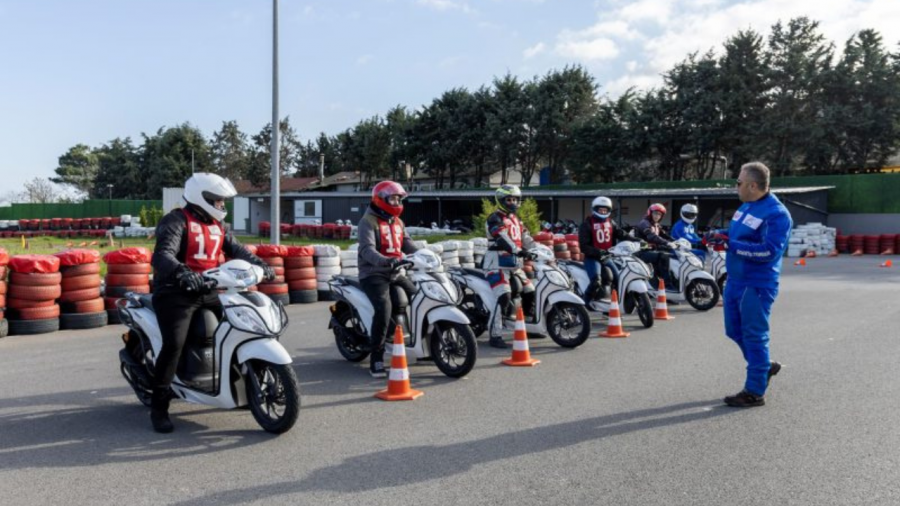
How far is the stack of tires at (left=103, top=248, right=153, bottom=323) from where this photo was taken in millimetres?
10719

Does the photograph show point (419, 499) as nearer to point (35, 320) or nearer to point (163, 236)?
point (163, 236)

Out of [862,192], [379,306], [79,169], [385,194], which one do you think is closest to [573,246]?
[385,194]

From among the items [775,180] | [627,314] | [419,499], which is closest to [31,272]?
[419,499]

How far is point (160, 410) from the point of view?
550cm

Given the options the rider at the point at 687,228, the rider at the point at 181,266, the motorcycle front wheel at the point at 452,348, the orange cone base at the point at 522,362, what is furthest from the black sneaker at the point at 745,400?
the rider at the point at 687,228

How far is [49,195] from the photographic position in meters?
98.8

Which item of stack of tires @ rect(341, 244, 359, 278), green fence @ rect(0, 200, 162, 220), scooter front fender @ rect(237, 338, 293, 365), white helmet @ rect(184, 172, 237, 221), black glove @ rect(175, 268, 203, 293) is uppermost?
green fence @ rect(0, 200, 162, 220)

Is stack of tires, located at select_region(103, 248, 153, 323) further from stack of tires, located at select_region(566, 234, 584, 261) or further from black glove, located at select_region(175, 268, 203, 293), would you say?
stack of tires, located at select_region(566, 234, 584, 261)

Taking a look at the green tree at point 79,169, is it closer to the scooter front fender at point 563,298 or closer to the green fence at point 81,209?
the green fence at point 81,209

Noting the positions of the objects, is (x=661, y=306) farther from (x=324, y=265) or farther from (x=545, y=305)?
(x=324, y=265)

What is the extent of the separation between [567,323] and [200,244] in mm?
5033

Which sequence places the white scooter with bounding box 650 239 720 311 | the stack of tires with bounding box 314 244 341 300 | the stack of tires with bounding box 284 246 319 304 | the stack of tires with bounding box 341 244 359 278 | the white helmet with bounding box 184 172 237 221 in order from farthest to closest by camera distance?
the stack of tires with bounding box 341 244 359 278 → the stack of tires with bounding box 314 244 341 300 → the stack of tires with bounding box 284 246 319 304 → the white scooter with bounding box 650 239 720 311 → the white helmet with bounding box 184 172 237 221

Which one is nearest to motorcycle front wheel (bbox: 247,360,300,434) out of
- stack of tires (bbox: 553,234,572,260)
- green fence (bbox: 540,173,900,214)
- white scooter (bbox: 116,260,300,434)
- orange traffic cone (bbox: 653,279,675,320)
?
white scooter (bbox: 116,260,300,434)

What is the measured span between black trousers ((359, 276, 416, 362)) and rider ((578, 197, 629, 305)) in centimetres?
411
